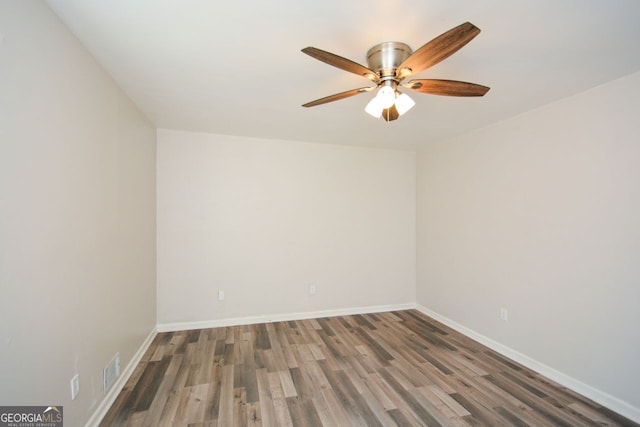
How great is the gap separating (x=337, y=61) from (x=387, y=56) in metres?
0.41

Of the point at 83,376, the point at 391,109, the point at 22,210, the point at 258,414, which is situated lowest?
the point at 258,414

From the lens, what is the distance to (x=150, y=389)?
82.0 inches

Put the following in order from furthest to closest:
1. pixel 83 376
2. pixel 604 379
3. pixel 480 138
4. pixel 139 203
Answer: pixel 480 138 → pixel 139 203 → pixel 604 379 → pixel 83 376

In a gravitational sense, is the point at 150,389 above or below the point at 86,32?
below

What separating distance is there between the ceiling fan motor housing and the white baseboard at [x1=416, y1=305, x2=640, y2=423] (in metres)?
2.72

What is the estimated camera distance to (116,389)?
2002mm

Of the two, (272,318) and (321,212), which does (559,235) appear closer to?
(321,212)

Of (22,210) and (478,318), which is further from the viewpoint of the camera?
(478,318)

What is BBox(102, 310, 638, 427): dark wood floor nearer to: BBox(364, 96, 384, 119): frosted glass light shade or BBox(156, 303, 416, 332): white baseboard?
BBox(156, 303, 416, 332): white baseboard

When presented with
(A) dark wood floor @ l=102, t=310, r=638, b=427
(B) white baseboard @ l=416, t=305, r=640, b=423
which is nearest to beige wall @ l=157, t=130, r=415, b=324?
(A) dark wood floor @ l=102, t=310, r=638, b=427

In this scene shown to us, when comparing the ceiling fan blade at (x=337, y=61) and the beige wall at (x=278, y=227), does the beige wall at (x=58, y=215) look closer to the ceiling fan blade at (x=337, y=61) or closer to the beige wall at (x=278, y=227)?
the beige wall at (x=278, y=227)

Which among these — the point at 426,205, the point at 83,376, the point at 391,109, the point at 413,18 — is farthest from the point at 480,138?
the point at 83,376

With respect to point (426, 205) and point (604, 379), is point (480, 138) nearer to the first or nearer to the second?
point (426, 205)

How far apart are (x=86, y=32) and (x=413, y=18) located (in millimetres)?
1711
